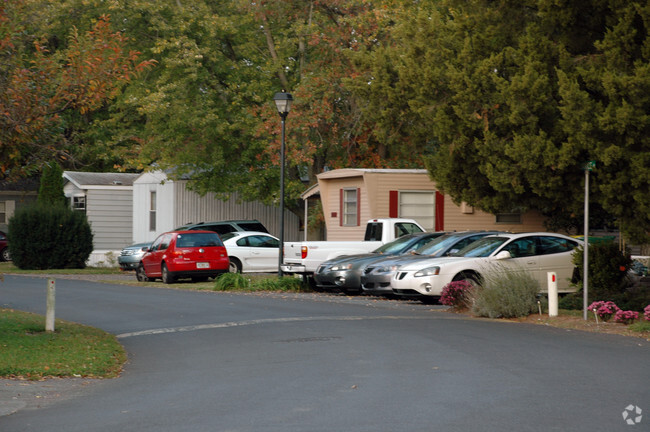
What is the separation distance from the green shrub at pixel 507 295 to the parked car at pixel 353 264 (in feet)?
18.0

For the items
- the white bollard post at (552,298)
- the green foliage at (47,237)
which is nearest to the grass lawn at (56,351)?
the white bollard post at (552,298)

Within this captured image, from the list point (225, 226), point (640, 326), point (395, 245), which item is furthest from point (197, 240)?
point (640, 326)

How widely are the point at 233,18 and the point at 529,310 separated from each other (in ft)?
72.4

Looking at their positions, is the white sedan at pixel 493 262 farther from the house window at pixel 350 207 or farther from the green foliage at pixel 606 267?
the house window at pixel 350 207

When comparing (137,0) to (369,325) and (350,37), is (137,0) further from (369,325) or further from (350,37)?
(369,325)

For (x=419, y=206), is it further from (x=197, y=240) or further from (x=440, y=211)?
(x=197, y=240)

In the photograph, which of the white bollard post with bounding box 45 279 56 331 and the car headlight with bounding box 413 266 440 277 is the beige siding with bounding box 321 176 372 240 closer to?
the car headlight with bounding box 413 266 440 277

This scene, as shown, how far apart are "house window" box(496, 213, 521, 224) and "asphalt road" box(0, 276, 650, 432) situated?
45.2 feet

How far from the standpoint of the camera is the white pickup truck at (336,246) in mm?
26219

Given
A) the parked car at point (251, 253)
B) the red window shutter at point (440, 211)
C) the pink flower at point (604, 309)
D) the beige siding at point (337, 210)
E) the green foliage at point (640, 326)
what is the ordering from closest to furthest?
the green foliage at point (640, 326) < the pink flower at point (604, 309) < the red window shutter at point (440, 211) < the beige siding at point (337, 210) < the parked car at point (251, 253)

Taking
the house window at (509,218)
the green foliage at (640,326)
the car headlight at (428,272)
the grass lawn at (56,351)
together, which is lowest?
the grass lawn at (56,351)

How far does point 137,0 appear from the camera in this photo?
3634cm

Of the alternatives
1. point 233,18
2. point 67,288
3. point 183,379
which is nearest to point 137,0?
point 233,18

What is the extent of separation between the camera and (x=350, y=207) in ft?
106
